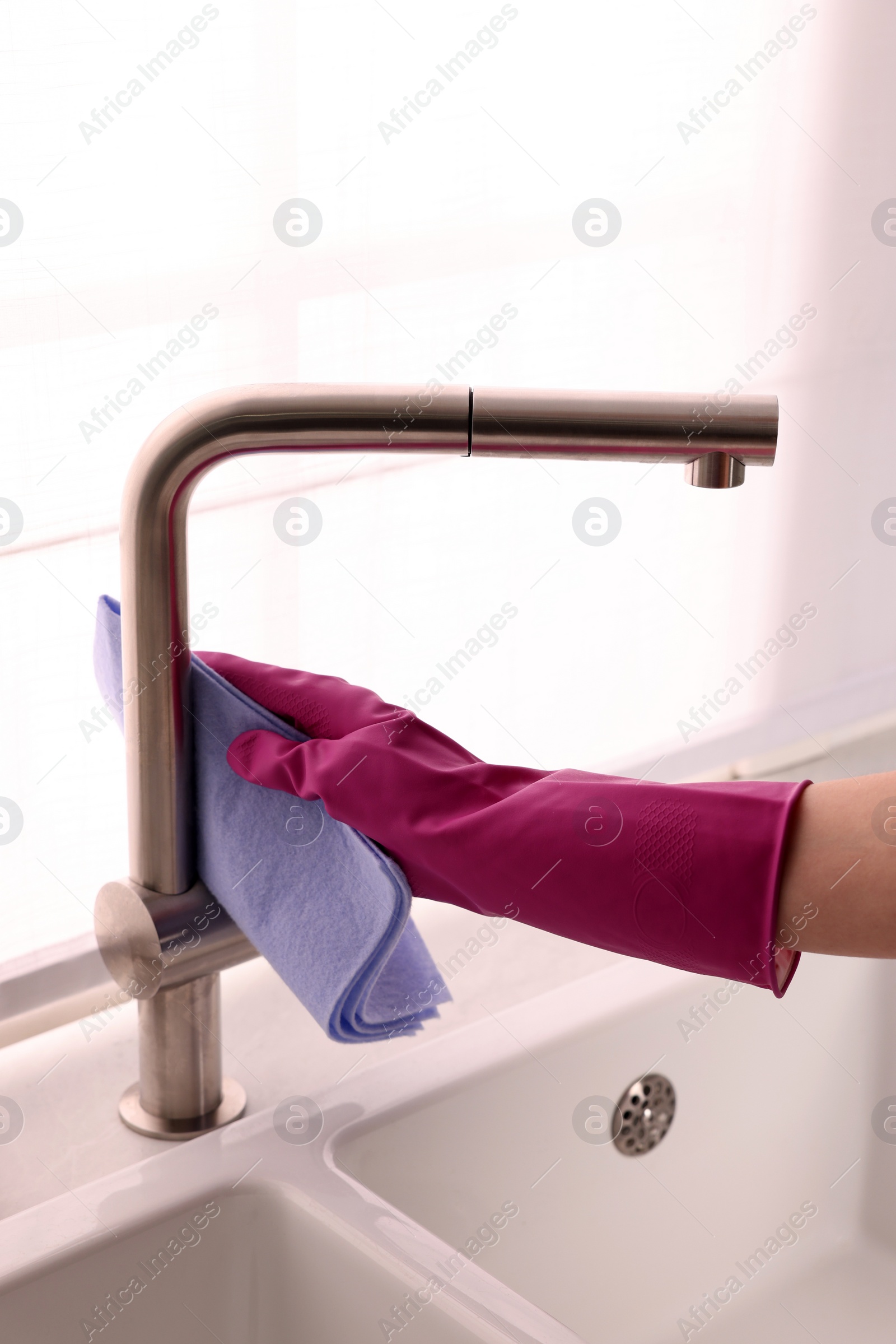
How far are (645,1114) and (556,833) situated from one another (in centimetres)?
36

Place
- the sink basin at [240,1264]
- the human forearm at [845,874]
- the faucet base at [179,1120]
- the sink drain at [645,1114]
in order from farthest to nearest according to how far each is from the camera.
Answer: the sink drain at [645,1114] → the faucet base at [179,1120] → the sink basin at [240,1264] → the human forearm at [845,874]

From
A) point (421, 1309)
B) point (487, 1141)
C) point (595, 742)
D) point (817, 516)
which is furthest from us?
point (817, 516)

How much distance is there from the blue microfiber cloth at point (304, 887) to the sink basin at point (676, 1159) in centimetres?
12

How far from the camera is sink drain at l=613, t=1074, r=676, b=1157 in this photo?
0.77 meters

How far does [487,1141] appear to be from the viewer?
0.70 m

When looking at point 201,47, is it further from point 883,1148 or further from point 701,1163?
point 883,1148

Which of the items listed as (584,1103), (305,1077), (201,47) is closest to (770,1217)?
(584,1103)

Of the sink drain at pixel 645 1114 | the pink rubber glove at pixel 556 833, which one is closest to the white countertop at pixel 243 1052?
the sink drain at pixel 645 1114

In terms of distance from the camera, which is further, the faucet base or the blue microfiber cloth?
the faucet base

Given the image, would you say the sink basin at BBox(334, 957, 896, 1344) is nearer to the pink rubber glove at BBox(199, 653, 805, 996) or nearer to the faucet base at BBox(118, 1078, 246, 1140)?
the faucet base at BBox(118, 1078, 246, 1140)

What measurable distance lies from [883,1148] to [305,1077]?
1.47 ft

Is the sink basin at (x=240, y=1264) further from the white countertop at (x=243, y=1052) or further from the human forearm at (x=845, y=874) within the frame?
the human forearm at (x=845, y=874)

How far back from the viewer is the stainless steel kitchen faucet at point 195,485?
503 mm

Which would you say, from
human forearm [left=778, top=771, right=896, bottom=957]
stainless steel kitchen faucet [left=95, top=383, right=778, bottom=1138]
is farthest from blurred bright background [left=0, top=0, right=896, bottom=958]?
human forearm [left=778, top=771, right=896, bottom=957]
